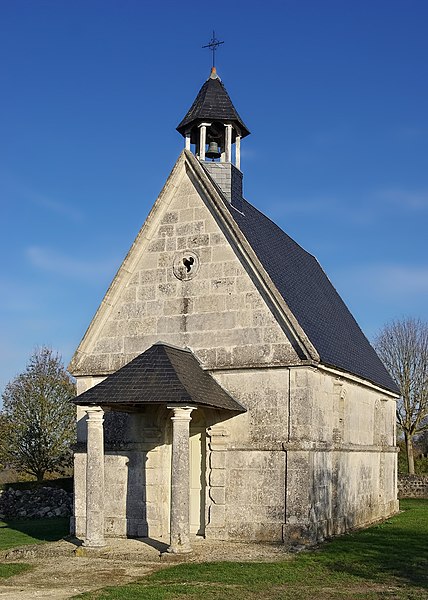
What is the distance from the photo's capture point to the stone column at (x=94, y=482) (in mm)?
14797

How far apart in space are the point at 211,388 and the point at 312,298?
5295 mm

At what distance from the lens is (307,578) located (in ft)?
39.1

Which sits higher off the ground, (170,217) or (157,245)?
(170,217)

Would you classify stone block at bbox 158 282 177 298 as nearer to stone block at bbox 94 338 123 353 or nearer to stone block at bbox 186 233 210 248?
stone block at bbox 186 233 210 248

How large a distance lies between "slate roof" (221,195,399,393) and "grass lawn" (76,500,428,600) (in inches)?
157

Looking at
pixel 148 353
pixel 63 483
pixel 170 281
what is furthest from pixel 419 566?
pixel 63 483

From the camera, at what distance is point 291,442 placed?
1536cm

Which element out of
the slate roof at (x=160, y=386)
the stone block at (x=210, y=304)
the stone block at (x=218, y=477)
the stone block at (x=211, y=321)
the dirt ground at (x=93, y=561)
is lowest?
the dirt ground at (x=93, y=561)

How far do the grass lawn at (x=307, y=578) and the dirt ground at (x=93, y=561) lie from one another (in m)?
0.54

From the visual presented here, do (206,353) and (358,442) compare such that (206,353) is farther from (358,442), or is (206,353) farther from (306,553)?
(358,442)

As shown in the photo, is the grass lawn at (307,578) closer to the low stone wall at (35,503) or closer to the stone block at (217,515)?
the stone block at (217,515)

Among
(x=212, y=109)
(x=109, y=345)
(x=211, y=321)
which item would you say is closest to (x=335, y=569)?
(x=211, y=321)

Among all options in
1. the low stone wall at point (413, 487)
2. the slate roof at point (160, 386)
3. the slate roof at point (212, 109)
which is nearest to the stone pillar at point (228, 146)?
the slate roof at point (212, 109)

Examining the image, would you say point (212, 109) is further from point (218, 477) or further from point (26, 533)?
point (26, 533)
